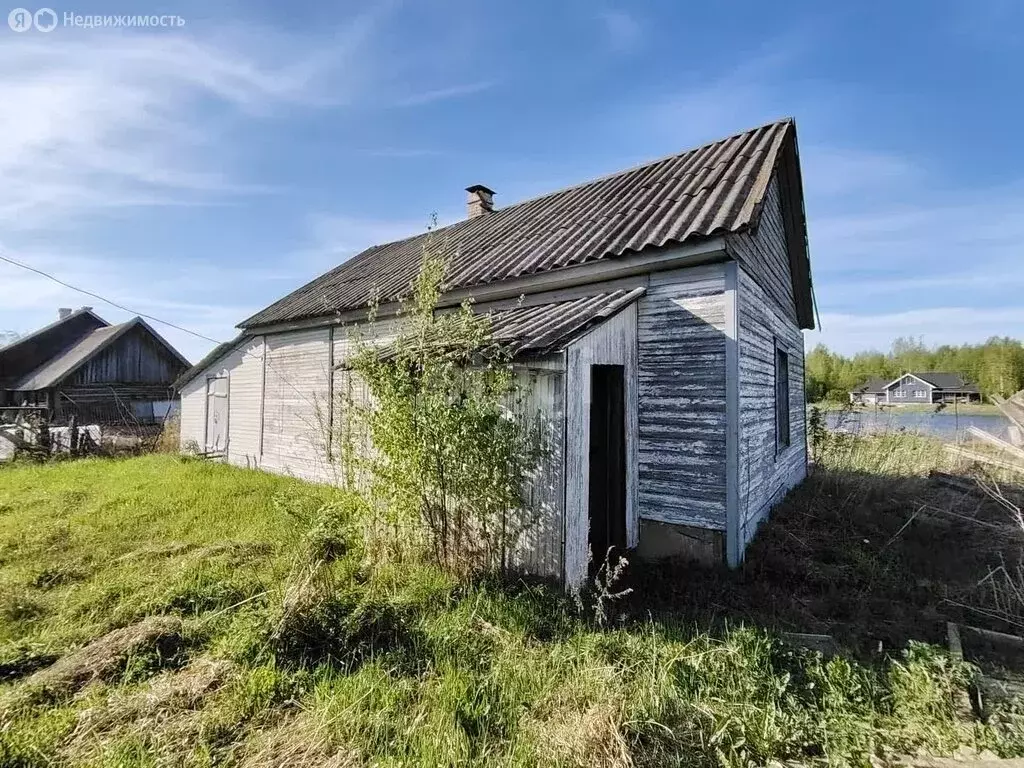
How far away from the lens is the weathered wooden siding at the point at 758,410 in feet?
19.5

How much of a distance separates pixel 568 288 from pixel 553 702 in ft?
16.7

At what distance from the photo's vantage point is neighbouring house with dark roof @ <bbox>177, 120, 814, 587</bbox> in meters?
4.88

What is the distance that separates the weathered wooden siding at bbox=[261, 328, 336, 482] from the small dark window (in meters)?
8.63

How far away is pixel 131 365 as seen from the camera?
21109 mm

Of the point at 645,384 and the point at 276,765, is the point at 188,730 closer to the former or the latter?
the point at 276,765

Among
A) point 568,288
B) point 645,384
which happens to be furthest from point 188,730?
point 568,288

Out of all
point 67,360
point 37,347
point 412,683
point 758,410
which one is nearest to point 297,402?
point 412,683

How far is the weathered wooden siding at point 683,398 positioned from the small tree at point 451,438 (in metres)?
2.01

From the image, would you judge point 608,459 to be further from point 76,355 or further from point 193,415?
point 76,355

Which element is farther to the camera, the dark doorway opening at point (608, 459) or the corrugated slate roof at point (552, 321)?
the dark doorway opening at point (608, 459)

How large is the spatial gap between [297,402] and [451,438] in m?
7.95

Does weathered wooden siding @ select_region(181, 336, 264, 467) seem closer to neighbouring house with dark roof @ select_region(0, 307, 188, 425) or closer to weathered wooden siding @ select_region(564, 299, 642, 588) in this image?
neighbouring house with dark roof @ select_region(0, 307, 188, 425)

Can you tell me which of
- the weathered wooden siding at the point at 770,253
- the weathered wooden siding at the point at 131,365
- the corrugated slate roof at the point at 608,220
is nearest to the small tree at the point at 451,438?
the corrugated slate roof at the point at 608,220

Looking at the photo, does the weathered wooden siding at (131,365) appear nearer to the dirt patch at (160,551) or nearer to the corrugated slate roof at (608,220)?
the corrugated slate roof at (608,220)
